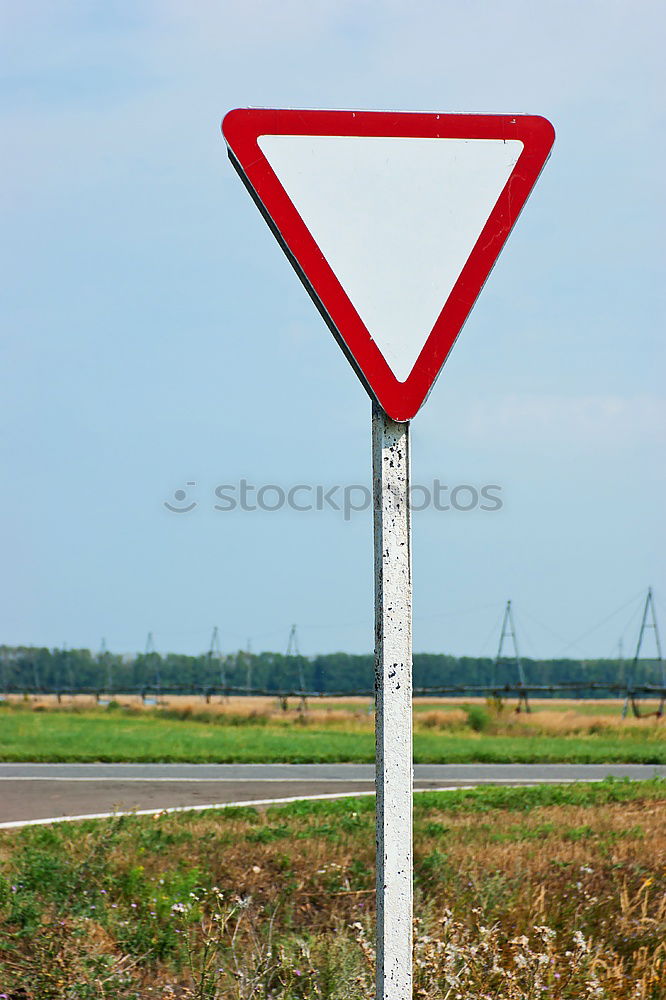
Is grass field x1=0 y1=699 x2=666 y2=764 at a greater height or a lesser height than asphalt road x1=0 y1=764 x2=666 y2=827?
greater

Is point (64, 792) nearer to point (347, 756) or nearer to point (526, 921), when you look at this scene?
point (347, 756)

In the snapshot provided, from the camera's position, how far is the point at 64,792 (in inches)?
493

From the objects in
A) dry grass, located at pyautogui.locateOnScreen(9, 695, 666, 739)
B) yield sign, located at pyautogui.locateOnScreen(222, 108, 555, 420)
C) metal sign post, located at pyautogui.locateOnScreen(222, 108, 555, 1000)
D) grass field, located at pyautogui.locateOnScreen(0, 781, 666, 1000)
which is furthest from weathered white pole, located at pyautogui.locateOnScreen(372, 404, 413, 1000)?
dry grass, located at pyautogui.locateOnScreen(9, 695, 666, 739)

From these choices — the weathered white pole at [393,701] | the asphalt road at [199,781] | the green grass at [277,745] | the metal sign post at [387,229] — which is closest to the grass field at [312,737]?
the green grass at [277,745]

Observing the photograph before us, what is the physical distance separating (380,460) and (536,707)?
107 ft

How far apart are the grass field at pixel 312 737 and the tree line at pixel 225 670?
16.6 meters

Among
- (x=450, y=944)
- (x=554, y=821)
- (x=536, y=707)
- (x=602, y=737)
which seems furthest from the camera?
(x=536, y=707)

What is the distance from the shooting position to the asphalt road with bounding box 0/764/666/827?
443 inches

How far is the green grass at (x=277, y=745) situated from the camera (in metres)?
17.5

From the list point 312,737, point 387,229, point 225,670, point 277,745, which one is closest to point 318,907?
point 387,229

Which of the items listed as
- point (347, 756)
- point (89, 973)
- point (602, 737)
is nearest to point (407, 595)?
point (89, 973)

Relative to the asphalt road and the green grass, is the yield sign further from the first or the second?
the green grass

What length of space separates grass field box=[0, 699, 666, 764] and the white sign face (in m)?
15.7

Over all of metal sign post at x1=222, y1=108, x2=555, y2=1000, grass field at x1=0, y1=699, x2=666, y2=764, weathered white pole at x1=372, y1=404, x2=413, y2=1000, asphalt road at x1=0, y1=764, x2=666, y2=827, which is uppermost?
metal sign post at x1=222, y1=108, x2=555, y2=1000
